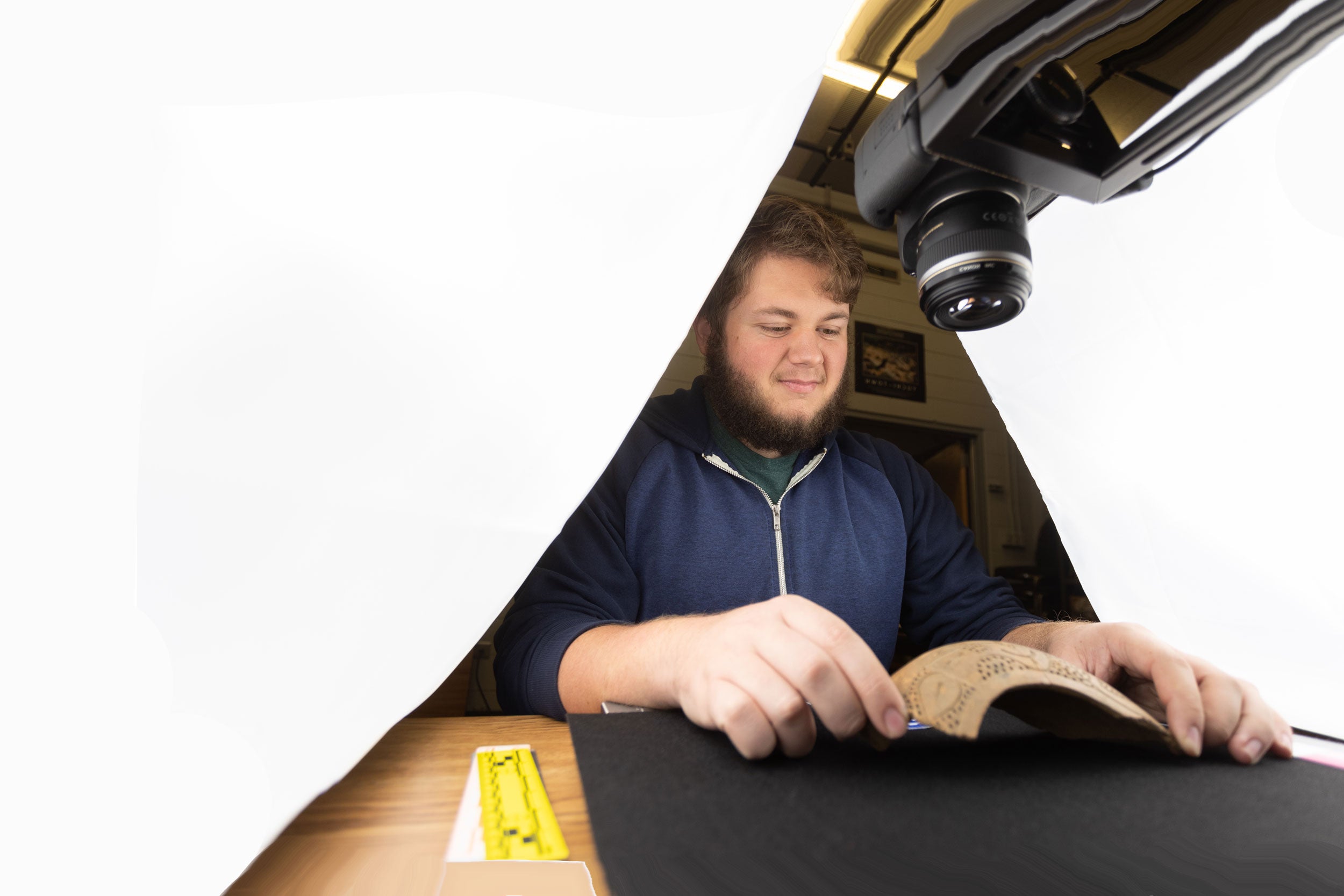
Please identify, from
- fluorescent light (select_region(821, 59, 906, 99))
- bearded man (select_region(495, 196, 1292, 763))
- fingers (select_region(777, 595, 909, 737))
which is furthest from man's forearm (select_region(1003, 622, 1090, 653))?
fluorescent light (select_region(821, 59, 906, 99))

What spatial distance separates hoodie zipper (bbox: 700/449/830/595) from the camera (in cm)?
99

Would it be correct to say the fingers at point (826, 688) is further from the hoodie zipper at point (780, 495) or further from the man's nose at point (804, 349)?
the man's nose at point (804, 349)

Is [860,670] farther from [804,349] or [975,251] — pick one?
[804,349]

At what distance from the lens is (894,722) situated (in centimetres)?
33

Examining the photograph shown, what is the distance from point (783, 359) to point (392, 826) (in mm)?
906

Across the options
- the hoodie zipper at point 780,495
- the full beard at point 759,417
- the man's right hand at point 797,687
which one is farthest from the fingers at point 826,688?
the full beard at point 759,417

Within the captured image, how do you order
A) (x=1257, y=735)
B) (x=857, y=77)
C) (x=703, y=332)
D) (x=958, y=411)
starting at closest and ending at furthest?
(x=1257, y=735), (x=703, y=332), (x=857, y=77), (x=958, y=411)

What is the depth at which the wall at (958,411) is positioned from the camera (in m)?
4.13

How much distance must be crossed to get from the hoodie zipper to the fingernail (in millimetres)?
631

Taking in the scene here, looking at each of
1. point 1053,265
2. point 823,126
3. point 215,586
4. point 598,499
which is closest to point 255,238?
point 215,586

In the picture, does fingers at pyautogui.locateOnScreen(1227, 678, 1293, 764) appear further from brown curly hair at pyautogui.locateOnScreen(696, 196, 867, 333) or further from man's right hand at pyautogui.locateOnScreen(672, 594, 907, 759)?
brown curly hair at pyautogui.locateOnScreen(696, 196, 867, 333)

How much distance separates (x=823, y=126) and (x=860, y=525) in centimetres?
240

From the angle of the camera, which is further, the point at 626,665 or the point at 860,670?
the point at 626,665

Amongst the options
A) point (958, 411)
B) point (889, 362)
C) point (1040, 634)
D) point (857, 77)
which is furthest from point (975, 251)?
point (958, 411)
